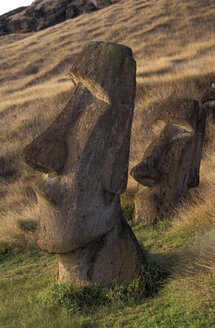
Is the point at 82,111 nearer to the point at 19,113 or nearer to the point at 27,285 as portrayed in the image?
the point at 27,285

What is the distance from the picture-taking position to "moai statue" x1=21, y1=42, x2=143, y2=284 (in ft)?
9.33

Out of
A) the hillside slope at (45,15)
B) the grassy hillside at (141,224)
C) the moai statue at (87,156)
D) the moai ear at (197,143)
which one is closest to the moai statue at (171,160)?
the moai ear at (197,143)

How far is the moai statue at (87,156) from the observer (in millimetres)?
2844

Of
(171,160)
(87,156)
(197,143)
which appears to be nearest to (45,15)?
(197,143)

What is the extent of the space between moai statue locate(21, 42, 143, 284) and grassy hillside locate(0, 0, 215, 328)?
589mm

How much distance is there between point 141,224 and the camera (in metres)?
4.73

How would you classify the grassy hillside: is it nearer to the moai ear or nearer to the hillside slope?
the moai ear

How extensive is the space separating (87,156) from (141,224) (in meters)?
2.16

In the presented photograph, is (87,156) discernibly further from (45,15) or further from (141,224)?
(45,15)

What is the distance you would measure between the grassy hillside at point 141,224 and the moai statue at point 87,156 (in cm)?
59

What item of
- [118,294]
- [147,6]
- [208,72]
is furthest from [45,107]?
[147,6]

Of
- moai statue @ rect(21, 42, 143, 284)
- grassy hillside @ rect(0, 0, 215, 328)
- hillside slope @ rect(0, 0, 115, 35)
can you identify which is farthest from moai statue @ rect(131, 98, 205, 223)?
hillside slope @ rect(0, 0, 115, 35)

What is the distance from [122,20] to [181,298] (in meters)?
28.9

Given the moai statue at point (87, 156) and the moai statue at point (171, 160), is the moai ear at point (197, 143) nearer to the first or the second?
the moai statue at point (171, 160)
